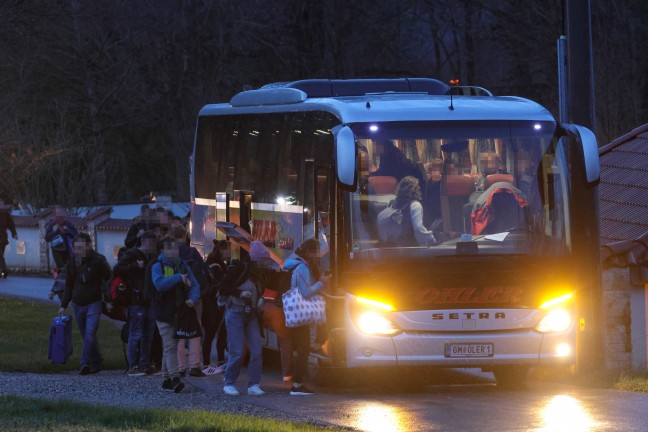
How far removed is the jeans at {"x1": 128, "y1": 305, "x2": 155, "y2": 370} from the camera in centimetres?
1658

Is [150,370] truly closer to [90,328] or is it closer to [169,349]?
[90,328]

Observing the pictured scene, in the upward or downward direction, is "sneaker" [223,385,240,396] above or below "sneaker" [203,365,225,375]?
below

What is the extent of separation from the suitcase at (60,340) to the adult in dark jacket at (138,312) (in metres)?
0.74

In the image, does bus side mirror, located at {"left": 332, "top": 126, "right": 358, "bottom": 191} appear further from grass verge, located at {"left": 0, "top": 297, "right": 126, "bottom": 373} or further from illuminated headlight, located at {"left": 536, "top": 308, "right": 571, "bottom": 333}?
grass verge, located at {"left": 0, "top": 297, "right": 126, "bottom": 373}

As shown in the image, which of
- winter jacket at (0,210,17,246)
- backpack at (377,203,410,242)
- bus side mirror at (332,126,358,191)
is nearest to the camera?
bus side mirror at (332,126,358,191)

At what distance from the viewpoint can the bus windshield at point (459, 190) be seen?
14.6 metres

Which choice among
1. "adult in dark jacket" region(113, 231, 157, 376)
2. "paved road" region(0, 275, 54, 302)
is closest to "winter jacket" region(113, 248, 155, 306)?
"adult in dark jacket" region(113, 231, 157, 376)

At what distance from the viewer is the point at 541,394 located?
48.8 ft

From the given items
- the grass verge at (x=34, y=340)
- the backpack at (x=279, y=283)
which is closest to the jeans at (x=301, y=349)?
the backpack at (x=279, y=283)

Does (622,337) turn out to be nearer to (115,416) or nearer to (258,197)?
(258,197)

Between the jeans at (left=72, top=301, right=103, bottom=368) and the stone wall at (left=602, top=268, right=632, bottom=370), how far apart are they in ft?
18.7

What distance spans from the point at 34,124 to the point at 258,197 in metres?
27.5

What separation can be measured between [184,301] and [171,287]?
196 millimetres

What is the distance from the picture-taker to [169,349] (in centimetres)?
1484
